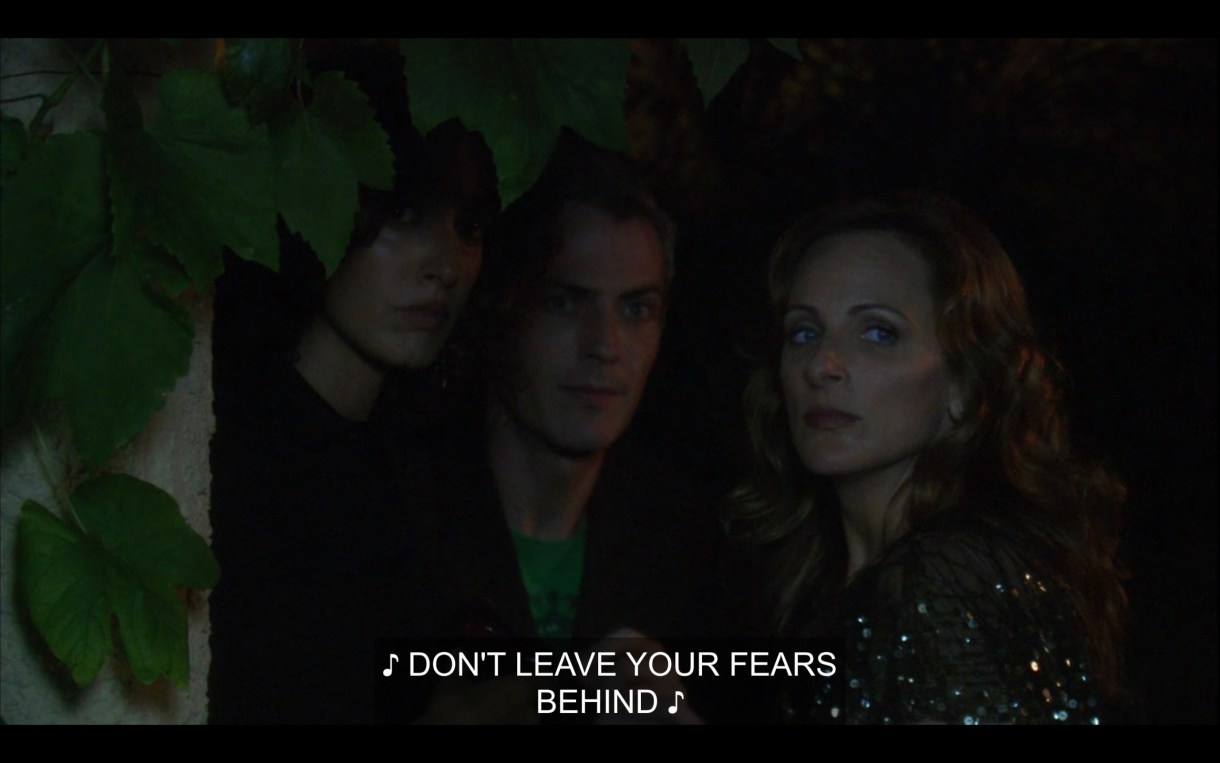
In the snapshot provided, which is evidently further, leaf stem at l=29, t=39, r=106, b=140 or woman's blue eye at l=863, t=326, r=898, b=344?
woman's blue eye at l=863, t=326, r=898, b=344

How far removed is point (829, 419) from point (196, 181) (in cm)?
78

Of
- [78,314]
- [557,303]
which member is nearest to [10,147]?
[78,314]

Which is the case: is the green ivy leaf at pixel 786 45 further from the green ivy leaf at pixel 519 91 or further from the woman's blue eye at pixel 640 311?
the woman's blue eye at pixel 640 311

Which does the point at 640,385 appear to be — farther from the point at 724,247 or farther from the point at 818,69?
the point at 818,69

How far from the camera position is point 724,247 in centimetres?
155

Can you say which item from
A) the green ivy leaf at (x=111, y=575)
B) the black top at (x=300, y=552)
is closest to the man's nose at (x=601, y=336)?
the black top at (x=300, y=552)

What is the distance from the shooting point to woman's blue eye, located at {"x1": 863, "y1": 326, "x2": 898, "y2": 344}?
1.46 metres

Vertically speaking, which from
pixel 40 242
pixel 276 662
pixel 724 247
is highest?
pixel 724 247

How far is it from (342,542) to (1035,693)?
2.76 ft

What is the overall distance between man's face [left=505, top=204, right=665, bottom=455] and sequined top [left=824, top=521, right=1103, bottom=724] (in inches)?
15.4

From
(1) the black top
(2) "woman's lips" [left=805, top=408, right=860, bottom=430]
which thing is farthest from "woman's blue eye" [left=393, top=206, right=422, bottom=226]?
(2) "woman's lips" [left=805, top=408, right=860, bottom=430]

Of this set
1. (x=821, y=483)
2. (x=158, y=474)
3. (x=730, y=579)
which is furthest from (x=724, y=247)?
(x=158, y=474)

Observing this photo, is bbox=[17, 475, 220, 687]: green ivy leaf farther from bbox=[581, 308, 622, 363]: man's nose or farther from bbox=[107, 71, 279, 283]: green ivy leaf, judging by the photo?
bbox=[581, 308, 622, 363]: man's nose

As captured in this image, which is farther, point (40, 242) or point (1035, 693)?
point (1035, 693)
